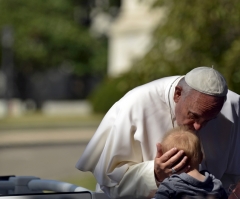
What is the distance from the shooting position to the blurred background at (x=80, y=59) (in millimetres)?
8875

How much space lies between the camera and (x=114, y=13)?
4891 cm

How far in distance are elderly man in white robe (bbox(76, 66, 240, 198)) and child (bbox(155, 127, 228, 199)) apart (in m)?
0.14

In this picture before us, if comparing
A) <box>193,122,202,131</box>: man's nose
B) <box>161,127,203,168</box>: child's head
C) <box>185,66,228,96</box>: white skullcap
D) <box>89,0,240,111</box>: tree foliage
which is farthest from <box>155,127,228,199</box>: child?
<box>89,0,240,111</box>: tree foliage

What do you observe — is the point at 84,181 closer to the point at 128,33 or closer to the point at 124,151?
the point at 124,151

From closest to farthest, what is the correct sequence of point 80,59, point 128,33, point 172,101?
point 172,101, point 128,33, point 80,59

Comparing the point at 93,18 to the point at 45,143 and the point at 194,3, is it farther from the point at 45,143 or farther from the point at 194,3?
the point at 194,3

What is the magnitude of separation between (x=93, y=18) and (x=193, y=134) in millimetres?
45803

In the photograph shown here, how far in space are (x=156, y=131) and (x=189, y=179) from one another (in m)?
0.59

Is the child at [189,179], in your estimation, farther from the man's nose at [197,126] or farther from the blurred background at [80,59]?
the blurred background at [80,59]

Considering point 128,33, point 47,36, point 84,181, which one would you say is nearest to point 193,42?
point 84,181

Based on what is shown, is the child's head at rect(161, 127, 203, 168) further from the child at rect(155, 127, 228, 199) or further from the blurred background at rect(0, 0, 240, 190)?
the blurred background at rect(0, 0, 240, 190)

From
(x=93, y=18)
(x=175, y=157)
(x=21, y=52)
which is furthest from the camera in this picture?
(x=93, y=18)

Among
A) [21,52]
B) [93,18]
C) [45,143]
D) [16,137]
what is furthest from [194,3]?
[93,18]

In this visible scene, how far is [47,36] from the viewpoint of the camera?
133ft
